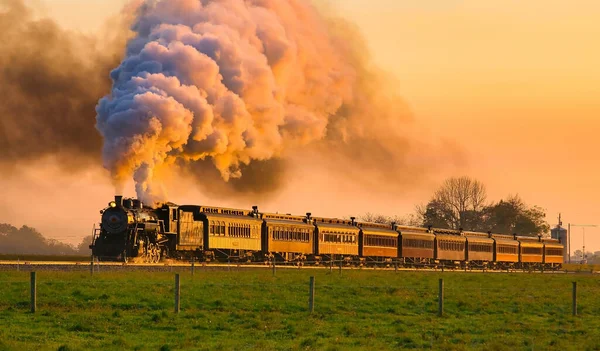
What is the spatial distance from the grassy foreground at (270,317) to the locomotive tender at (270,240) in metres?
13.3

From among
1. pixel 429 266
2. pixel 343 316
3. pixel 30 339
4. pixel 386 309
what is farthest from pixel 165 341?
pixel 429 266

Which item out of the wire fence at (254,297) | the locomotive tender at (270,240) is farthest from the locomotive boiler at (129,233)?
the wire fence at (254,297)

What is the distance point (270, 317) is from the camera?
93.5 feet

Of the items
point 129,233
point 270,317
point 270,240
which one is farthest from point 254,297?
point 270,240

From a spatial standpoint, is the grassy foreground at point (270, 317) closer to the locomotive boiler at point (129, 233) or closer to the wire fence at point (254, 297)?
the wire fence at point (254, 297)

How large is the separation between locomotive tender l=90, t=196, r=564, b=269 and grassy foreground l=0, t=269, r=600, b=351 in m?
13.3

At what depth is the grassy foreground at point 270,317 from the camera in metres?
23.3

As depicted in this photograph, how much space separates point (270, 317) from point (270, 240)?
4002 centimetres

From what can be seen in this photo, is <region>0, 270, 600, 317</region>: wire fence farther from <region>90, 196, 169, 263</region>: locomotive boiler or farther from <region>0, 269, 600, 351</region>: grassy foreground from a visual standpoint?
<region>90, 196, 169, 263</region>: locomotive boiler

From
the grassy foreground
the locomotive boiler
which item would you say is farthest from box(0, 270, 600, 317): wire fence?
the locomotive boiler

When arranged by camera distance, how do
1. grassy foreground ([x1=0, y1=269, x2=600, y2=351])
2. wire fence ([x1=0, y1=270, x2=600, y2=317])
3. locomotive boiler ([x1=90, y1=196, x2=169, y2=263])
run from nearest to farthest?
1. grassy foreground ([x1=0, y1=269, x2=600, y2=351])
2. wire fence ([x1=0, y1=270, x2=600, y2=317])
3. locomotive boiler ([x1=90, y1=196, x2=169, y2=263])

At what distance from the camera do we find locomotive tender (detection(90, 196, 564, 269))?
5638 centimetres

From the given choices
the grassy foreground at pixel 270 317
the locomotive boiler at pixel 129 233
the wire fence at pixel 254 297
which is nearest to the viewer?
the grassy foreground at pixel 270 317

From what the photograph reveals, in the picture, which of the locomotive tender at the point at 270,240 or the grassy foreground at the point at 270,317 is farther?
the locomotive tender at the point at 270,240
